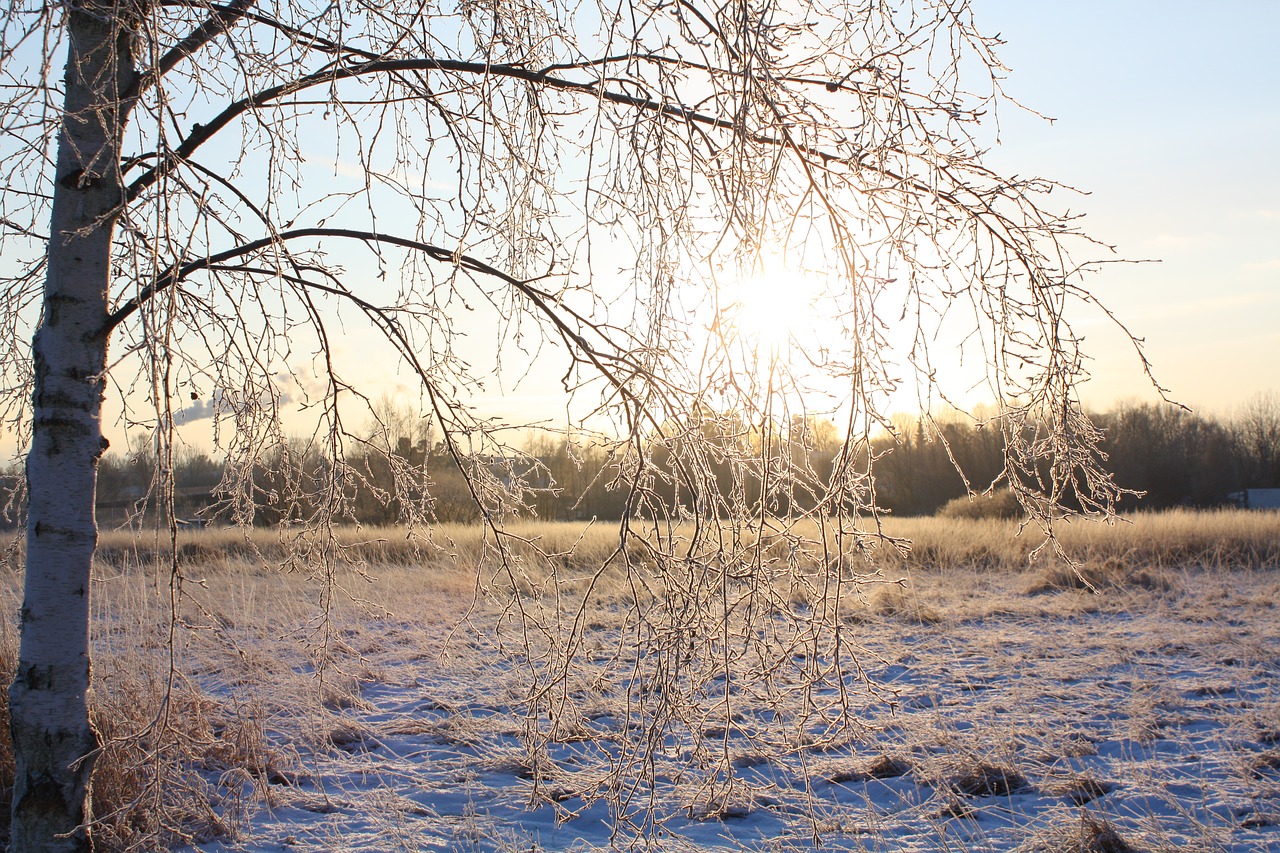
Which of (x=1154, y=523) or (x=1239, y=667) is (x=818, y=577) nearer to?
(x=1239, y=667)

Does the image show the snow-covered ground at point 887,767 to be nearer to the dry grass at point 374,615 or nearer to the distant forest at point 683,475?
the dry grass at point 374,615

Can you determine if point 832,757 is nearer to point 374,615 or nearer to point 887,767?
point 887,767

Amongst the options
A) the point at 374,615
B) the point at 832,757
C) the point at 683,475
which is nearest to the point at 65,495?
the point at 374,615

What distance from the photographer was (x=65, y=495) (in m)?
2.72

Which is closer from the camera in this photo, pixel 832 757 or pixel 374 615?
pixel 374 615

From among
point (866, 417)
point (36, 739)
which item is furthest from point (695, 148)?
point (36, 739)

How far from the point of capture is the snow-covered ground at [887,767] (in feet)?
10.9

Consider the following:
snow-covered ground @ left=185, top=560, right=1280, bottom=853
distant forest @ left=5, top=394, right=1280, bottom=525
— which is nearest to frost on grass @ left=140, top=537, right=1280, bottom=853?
snow-covered ground @ left=185, top=560, right=1280, bottom=853

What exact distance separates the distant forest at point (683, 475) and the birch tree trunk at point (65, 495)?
0.75 feet

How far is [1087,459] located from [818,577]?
2.83 feet

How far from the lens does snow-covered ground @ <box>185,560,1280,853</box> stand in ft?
10.9

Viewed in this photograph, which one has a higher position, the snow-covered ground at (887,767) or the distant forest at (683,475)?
the distant forest at (683,475)

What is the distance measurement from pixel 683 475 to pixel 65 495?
2073 millimetres

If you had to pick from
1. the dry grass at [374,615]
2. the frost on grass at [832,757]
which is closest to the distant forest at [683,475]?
the dry grass at [374,615]
